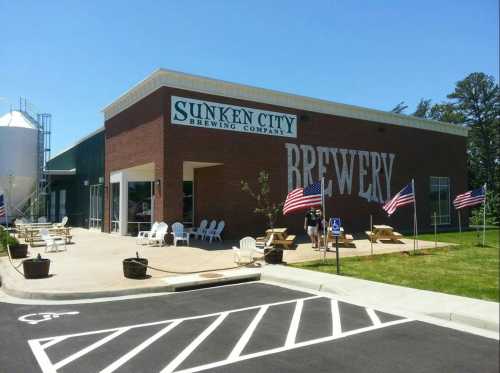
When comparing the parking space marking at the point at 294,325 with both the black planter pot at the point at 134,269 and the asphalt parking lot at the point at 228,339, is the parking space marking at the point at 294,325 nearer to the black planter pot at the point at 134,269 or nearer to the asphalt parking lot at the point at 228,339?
the asphalt parking lot at the point at 228,339

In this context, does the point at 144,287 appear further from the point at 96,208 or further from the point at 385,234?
the point at 96,208

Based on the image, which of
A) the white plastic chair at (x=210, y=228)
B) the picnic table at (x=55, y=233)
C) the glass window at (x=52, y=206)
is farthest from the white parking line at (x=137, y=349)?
the glass window at (x=52, y=206)

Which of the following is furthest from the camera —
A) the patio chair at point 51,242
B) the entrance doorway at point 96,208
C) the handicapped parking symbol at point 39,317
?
the entrance doorway at point 96,208

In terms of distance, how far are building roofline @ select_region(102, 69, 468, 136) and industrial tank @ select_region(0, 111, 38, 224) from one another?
441 inches

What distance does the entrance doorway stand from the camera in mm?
28684

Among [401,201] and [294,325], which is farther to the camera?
[401,201]

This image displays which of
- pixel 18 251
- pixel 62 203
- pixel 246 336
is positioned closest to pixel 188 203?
pixel 18 251

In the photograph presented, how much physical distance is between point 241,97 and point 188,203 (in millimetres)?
6439

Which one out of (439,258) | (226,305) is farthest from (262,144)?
(226,305)

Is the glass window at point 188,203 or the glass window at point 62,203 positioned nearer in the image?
the glass window at point 188,203

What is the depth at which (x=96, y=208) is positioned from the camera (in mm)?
29578

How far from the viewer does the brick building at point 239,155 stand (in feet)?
66.7

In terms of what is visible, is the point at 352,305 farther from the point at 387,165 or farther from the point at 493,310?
the point at 387,165

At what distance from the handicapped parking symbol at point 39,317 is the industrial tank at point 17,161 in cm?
2840
